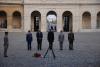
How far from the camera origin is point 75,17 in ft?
233

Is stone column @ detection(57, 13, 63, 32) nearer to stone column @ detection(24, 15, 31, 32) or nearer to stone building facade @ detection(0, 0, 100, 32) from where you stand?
stone building facade @ detection(0, 0, 100, 32)

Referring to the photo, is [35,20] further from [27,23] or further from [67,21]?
[67,21]

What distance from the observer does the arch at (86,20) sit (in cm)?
7231

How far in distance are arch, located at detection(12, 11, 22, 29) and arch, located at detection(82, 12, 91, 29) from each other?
11848 millimetres

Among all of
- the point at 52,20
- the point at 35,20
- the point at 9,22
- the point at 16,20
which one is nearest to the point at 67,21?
the point at 52,20

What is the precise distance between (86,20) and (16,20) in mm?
13120

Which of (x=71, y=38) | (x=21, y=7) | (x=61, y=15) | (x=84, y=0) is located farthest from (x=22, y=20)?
(x=71, y=38)

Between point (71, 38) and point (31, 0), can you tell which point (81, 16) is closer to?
point (31, 0)

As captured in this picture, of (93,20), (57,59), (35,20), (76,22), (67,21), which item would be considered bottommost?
(57,59)

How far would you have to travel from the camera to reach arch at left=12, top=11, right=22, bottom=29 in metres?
71.8

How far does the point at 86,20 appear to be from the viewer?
73500mm

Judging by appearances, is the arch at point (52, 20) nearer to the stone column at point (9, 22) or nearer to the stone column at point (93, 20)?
the stone column at point (93, 20)

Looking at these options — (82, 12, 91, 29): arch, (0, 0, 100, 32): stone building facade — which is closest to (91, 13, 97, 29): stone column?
(0, 0, 100, 32): stone building facade

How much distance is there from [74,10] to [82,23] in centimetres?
331
